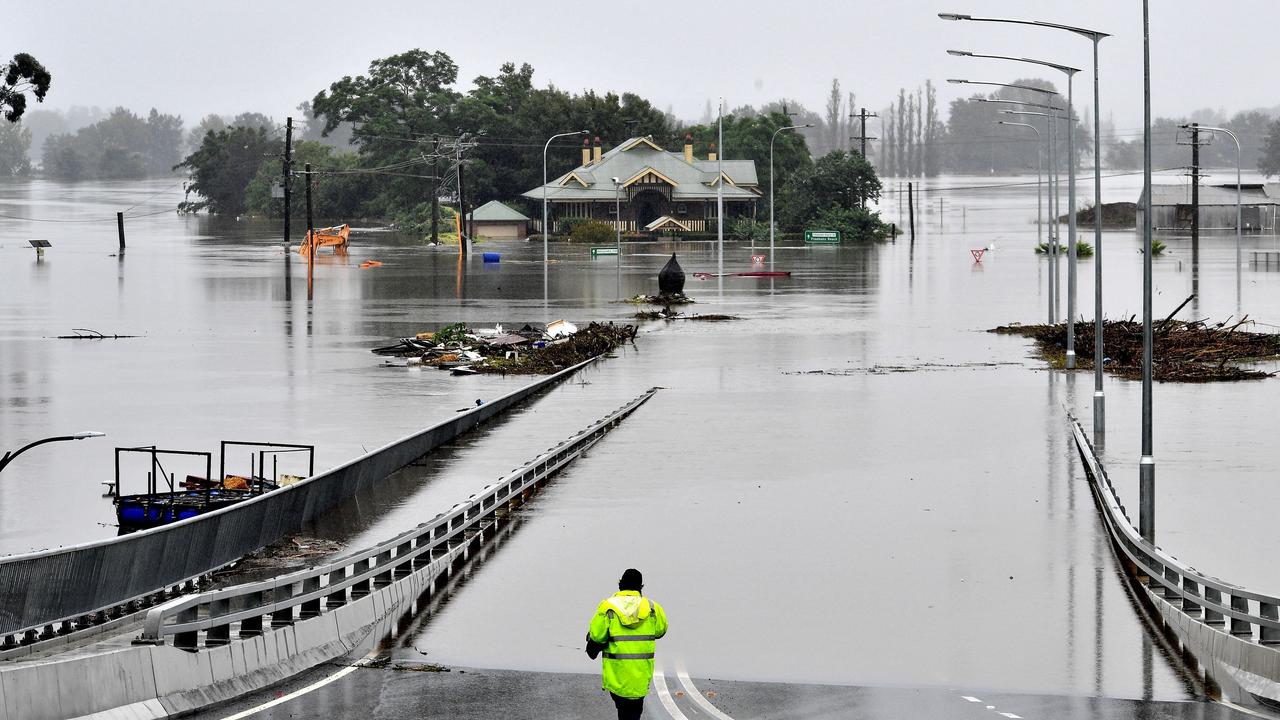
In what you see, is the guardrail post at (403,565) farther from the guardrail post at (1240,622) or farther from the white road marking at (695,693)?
the guardrail post at (1240,622)

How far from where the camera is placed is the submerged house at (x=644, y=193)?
6088 inches

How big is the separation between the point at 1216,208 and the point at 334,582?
516 feet

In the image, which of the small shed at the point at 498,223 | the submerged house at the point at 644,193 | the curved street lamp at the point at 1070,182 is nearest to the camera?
the curved street lamp at the point at 1070,182

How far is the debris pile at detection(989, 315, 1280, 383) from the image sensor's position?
46.2 meters

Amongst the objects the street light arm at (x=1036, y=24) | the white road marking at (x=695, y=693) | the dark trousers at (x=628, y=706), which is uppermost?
the street light arm at (x=1036, y=24)

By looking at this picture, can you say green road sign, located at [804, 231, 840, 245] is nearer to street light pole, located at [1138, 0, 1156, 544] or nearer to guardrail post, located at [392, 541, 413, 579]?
street light pole, located at [1138, 0, 1156, 544]

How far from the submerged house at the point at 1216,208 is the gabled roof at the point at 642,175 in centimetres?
4085

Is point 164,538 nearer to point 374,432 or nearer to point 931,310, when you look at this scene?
point 374,432

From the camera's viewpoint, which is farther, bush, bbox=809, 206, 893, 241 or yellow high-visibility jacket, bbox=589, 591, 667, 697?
bush, bbox=809, 206, 893, 241

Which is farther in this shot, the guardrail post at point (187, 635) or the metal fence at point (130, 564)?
the metal fence at point (130, 564)

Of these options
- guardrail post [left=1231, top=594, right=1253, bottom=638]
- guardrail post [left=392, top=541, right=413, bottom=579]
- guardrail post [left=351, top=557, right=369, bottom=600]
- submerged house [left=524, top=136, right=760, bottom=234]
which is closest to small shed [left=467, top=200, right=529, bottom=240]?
submerged house [left=524, top=136, right=760, bottom=234]

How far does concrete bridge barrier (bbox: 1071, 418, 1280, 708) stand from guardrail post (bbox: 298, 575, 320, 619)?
9591 mm

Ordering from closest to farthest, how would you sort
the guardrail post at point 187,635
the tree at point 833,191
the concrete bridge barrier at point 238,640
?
the concrete bridge barrier at point 238,640
the guardrail post at point 187,635
the tree at point 833,191

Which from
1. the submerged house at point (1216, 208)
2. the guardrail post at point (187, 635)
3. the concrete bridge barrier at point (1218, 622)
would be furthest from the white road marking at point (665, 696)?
the submerged house at point (1216, 208)
